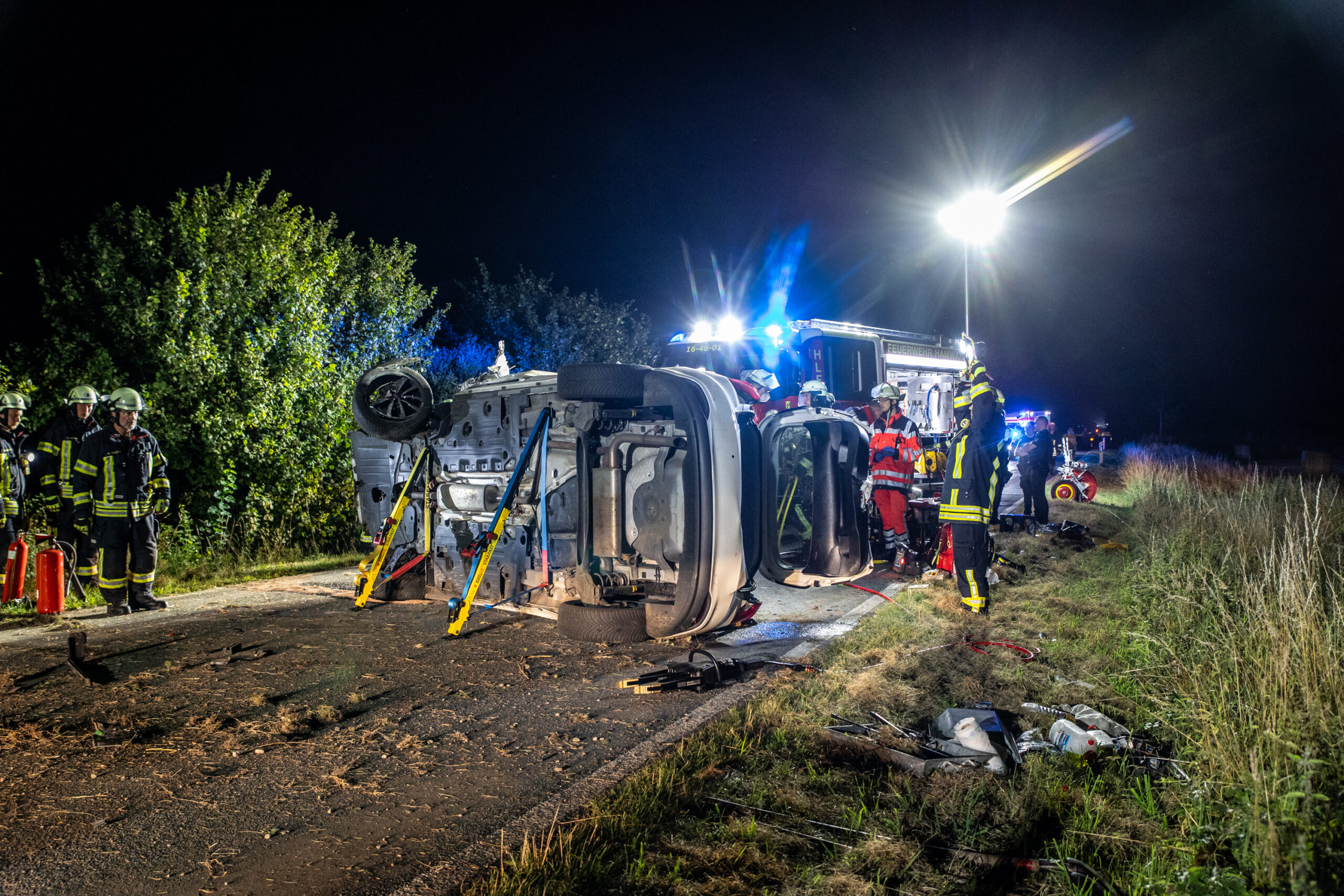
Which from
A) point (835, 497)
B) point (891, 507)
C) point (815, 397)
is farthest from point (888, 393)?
point (835, 497)

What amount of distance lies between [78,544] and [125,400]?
1.56 metres

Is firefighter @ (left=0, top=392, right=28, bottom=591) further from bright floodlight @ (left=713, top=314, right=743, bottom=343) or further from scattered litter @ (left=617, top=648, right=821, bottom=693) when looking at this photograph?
bright floodlight @ (left=713, top=314, right=743, bottom=343)

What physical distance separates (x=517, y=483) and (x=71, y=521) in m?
4.67

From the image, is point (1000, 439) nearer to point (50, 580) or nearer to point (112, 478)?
point (112, 478)

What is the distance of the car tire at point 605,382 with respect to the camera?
4.59m

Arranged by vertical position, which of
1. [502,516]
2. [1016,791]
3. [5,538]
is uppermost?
[502,516]

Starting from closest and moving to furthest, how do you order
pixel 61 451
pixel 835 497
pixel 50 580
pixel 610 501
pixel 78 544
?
pixel 610 501, pixel 835 497, pixel 50 580, pixel 61 451, pixel 78 544

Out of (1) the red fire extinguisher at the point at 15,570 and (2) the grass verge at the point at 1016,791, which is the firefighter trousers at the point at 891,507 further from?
(1) the red fire extinguisher at the point at 15,570

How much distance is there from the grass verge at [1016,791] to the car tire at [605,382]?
6.19ft

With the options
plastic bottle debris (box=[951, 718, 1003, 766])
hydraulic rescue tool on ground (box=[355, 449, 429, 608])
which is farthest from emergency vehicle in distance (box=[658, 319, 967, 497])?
plastic bottle debris (box=[951, 718, 1003, 766])

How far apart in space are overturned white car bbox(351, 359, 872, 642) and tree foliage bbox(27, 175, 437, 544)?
11.0 feet

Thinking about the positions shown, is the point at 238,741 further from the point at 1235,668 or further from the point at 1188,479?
the point at 1188,479

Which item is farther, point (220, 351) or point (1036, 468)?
point (1036, 468)

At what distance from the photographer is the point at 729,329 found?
8.89 m
